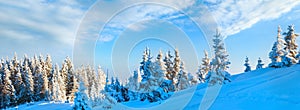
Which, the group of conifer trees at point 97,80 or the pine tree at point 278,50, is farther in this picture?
the pine tree at point 278,50

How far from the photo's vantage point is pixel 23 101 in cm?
6512

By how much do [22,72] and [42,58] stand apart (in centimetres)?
655

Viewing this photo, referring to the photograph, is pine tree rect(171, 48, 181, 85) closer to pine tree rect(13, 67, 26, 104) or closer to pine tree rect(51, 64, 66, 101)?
pine tree rect(51, 64, 66, 101)

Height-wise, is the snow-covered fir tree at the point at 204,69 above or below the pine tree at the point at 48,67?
below

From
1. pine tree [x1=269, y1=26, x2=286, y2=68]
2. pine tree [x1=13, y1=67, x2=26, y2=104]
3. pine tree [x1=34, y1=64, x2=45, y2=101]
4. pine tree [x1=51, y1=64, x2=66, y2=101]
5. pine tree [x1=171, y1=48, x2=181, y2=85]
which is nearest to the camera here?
pine tree [x1=269, y1=26, x2=286, y2=68]

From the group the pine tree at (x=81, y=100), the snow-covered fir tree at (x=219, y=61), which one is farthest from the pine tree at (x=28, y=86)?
the snow-covered fir tree at (x=219, y=61)

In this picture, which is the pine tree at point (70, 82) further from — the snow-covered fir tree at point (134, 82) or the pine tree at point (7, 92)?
the snow-covered fir tree at point (134, 82)

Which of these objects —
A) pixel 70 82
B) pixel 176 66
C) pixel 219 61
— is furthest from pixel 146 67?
pixel 70 82

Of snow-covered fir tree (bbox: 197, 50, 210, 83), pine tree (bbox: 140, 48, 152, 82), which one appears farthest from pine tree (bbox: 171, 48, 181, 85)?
pine tree (bbox: 140, 48, 152, 82)

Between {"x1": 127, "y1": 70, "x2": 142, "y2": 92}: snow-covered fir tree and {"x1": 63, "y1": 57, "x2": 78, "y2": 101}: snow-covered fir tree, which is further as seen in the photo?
{"x1": 63, "y1": 57, "x2": 78, "y2": 101}: snow-covered fir tree

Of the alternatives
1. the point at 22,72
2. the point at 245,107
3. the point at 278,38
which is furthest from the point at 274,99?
the point at 22,72

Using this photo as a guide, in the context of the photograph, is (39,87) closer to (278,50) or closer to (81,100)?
(81,100)

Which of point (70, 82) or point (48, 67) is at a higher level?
point (48, 67)

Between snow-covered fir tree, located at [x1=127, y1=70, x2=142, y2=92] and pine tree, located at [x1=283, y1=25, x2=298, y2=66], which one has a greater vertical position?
pine tree, located at [x1=283, y1=25, x2=298, y2=66]
